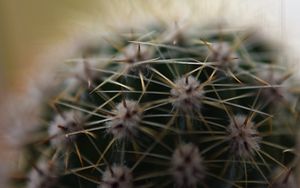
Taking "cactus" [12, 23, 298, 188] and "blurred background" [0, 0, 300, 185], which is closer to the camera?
"cactus" [12, 23, 298, 188]

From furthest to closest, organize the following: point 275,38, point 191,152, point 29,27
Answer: point 29,27 < point 275,38 < point 191,152

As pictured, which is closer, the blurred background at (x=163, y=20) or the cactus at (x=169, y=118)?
the cactus at (x=169, y=118)

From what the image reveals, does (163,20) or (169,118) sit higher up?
(163,20)

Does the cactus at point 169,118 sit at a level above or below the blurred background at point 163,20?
below

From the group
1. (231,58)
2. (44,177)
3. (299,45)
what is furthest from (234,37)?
(44,177)

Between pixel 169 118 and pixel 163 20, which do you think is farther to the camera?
pixel 163 20

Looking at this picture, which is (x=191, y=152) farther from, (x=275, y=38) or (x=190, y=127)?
(x=275, y=38)

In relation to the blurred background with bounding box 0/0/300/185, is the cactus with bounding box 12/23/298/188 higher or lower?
lower

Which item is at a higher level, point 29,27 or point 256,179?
point 29,27
